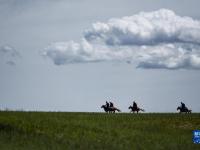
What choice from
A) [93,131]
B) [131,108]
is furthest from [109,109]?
[93,131]

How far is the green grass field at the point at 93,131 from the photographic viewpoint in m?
39.3

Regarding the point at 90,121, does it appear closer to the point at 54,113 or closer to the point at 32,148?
the point at 54,113

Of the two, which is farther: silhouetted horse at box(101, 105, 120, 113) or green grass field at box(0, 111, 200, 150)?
silhouetted horse at box(101, 105, 120, 113)

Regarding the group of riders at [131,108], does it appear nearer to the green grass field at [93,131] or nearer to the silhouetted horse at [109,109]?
the silhouetted horse at [109,109]

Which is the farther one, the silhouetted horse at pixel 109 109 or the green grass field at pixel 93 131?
the silhouetted horse at pixel 109 109

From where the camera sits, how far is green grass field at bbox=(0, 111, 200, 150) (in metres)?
39.3

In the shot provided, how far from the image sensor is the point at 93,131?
4497 cm

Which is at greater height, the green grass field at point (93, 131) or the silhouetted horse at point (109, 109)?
the silhouetted horse at point (109, 109)

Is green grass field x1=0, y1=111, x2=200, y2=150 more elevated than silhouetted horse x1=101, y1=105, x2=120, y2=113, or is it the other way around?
silhouetted horse x1=101, y1=105, x2=120, y2=113

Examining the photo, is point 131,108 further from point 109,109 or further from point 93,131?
point 93,131

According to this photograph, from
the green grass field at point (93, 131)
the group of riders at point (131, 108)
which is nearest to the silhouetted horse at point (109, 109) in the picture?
the group of riders at point (131, 108)

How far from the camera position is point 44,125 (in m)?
45.6

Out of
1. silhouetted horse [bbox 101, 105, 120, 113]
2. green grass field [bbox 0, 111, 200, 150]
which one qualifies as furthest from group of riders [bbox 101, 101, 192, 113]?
green grass field [bbox 0, 111, 200, 150]

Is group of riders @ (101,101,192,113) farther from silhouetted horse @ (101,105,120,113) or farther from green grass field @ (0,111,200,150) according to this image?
green grass field @ (0,111,200,150)
